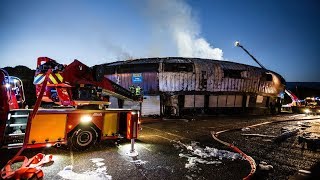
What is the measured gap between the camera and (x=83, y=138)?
8172mm

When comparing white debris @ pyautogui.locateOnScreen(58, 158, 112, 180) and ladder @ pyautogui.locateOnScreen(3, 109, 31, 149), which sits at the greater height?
ladder @ pyautogui.locateOnScreen(3, 109, 31, 149)

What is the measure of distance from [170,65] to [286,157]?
20111 mm

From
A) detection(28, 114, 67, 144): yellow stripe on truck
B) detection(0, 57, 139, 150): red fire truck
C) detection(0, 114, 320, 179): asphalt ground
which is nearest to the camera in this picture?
detection(0, 114, 320, 179): asphalt ground

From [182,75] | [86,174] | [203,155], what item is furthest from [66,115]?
[182,75]

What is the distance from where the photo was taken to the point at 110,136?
29.0ft

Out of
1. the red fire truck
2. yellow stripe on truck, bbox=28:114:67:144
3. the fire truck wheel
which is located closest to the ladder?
the red fire truck

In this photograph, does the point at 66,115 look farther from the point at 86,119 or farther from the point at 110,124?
the point at 110,124

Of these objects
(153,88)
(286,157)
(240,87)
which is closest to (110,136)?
(286,157)

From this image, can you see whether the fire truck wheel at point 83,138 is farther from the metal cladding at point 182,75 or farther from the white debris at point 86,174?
the metal cladding at point 182,75

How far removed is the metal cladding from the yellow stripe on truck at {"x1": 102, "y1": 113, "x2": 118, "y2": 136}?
18010 millimetres

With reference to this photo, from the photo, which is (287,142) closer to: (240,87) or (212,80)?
(212,80)

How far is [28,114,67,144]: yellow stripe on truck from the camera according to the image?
6.99 meters

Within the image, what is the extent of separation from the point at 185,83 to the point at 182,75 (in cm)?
103

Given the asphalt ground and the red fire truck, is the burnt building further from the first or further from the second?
the red fire truck
